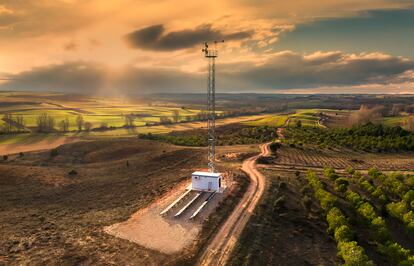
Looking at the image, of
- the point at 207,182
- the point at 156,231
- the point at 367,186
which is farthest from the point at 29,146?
the point at 367,186

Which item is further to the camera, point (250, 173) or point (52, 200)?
point (250, 173)

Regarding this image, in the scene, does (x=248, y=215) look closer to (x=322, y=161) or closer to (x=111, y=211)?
(x=111, y=211)

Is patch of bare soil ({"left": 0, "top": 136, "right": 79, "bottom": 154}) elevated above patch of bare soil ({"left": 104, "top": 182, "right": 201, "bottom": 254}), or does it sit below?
below

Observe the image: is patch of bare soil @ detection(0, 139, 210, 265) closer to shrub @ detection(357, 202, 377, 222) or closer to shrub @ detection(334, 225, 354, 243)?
shrub @ detection(334, 225, 354, 243)

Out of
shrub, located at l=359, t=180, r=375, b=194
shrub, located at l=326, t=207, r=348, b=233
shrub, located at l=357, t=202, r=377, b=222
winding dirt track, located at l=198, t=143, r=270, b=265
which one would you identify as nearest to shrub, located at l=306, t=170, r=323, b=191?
winding dirt track, located at l=198, t=143, r=270, b=265

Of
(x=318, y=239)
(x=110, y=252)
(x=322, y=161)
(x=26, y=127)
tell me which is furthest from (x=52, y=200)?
(x=26, y=127)
